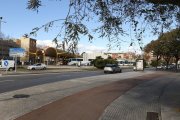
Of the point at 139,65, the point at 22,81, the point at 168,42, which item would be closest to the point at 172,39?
the point at 168,42

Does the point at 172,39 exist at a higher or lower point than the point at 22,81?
higher

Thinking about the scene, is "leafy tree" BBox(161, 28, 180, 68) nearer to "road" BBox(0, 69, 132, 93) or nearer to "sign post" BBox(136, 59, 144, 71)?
"road" BBox(0, 69, 132, 93)

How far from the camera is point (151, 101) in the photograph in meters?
20.5

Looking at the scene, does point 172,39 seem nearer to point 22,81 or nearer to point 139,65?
point 22,81

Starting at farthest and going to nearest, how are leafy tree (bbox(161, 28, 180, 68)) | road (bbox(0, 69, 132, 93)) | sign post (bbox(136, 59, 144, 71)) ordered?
sign post (bbox(136, 59, 144, 71)) < road (bbox(0, 69, 132, 93)) < leafy tree (bbox(161, 28, 180, 68))

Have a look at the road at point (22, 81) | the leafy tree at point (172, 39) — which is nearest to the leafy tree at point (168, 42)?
the leafy tree at point (172, 39)

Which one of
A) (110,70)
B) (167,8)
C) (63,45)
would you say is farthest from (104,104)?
(110,70)

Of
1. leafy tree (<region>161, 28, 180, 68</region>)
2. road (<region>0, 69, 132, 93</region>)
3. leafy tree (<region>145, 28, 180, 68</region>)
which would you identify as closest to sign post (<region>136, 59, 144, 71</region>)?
leafy tree (<region>145, 28, 180, 68</region>)

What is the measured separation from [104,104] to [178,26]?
4.84 m

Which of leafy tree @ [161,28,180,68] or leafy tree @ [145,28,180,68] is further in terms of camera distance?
leafy tree @ [145,28,180,68]

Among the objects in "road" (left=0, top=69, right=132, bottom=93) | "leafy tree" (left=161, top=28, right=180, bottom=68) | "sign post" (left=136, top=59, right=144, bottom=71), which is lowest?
"road" (left=0, top=69, right=132, bottom=93)

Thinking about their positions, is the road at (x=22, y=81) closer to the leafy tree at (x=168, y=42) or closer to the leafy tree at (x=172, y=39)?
the leafy tree at (x=168, y=42)

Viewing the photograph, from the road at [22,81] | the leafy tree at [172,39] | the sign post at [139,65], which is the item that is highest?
the leafy tree at [172,39]

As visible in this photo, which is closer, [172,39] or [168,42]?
[172,39]
